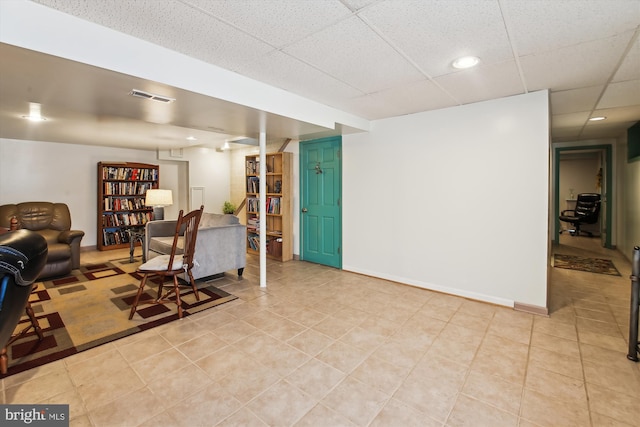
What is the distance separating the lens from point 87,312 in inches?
117

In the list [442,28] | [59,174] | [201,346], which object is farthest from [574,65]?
[59,174]

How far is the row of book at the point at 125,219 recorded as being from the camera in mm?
6199

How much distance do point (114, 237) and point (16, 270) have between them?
→ 5686 mm

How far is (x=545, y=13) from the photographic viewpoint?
1.69m

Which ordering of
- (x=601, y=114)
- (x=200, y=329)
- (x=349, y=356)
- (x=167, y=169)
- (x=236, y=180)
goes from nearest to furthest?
1. (x=349, y=356)
2. (x=200, y=329)
3. (x=601, y=114)
4. (x=167, y=169)
5. (x=236, y=180)

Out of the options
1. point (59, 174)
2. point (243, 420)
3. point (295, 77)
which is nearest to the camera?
point (243, 420)

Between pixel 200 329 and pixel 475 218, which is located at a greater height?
pixel 475 218

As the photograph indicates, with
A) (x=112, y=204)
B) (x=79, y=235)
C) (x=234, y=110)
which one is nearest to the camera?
(x=234, y=110)

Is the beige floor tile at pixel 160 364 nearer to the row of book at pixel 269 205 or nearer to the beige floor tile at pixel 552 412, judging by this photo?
the beige floor tile at pixel 552 412

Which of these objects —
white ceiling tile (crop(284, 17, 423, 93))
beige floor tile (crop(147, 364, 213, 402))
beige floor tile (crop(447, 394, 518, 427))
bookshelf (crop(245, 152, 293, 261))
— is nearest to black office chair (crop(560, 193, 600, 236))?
bookshelf (crop(245, 152, 293, 261))

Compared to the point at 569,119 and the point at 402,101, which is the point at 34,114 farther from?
the point at 569,119

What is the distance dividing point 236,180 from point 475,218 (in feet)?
19.6

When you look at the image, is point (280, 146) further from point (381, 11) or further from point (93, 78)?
point (381, 11)

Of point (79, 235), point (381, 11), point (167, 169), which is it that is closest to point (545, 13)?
point (381, 11)
